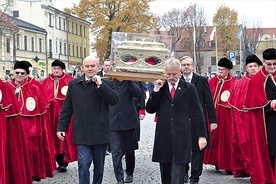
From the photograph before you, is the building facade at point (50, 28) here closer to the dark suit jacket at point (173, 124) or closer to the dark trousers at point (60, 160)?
the dark trousers at point (60, 160)

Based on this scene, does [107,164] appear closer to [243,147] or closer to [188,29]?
[243,147]

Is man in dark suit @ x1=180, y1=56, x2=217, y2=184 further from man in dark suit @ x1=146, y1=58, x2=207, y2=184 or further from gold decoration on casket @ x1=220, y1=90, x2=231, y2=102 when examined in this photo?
man in dark suit @ x1=146, y1=58, x2=207, y2=184

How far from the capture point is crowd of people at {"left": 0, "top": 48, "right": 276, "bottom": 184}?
693cm

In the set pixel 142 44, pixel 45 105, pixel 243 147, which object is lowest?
pixel 243 147

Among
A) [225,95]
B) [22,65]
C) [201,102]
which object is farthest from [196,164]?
[22,65]

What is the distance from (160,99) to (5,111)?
7.21ft

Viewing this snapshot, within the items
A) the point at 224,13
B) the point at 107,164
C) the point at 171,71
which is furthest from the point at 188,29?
the point at 171,71

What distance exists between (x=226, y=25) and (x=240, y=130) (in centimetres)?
6660

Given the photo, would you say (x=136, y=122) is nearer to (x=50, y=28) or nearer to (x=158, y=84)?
(x=158, y=84)

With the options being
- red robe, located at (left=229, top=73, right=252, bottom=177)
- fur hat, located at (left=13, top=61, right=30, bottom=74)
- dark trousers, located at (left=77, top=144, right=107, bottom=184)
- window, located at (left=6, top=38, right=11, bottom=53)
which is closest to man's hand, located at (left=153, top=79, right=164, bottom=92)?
dark trousers, located at (left=77, top=144, right=107, bottom=184)

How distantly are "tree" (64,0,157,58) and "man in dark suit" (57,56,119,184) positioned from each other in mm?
44483

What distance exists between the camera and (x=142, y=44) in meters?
7.25

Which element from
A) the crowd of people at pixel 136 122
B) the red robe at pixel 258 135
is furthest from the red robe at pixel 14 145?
the red robe at pixel 258 135

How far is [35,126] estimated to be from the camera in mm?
9609
